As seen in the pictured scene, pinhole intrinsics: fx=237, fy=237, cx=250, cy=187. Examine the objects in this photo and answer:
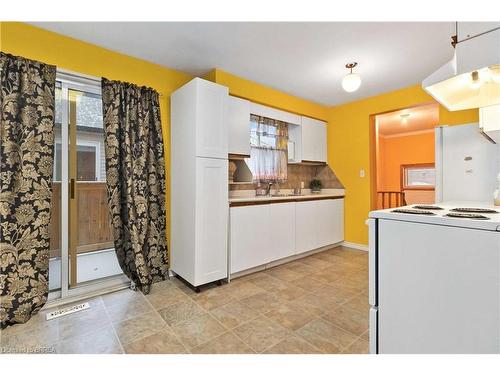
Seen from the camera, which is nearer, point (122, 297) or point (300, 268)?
point (122, 297)

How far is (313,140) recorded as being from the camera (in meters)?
4.04

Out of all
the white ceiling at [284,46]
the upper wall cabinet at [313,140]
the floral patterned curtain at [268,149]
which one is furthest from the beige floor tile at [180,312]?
the upper wall cabinet at [313,140]

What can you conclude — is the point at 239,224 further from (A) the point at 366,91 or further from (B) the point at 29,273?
(A) the point at 366,91

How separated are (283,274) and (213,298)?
98cm

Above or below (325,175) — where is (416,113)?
above

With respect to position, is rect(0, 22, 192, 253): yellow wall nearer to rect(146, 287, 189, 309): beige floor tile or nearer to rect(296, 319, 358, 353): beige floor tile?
rect(146, 287, 189, 309): beige floor tile

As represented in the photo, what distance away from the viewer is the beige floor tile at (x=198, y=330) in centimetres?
165

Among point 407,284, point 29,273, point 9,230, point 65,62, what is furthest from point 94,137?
point 407,284

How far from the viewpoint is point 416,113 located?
466 cm

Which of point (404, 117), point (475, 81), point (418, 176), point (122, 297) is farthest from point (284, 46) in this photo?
point (418, 176)

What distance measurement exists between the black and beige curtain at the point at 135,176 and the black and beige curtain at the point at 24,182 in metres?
0.46

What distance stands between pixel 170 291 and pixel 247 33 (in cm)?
260

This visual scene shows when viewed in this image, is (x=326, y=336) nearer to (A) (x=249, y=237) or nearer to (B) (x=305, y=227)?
(A) (x=249, y=237)

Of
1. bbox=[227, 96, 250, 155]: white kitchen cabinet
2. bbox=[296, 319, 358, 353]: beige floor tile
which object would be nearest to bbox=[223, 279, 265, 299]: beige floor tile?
bbox=[296, 319, 358, 353]: beige floor tile
